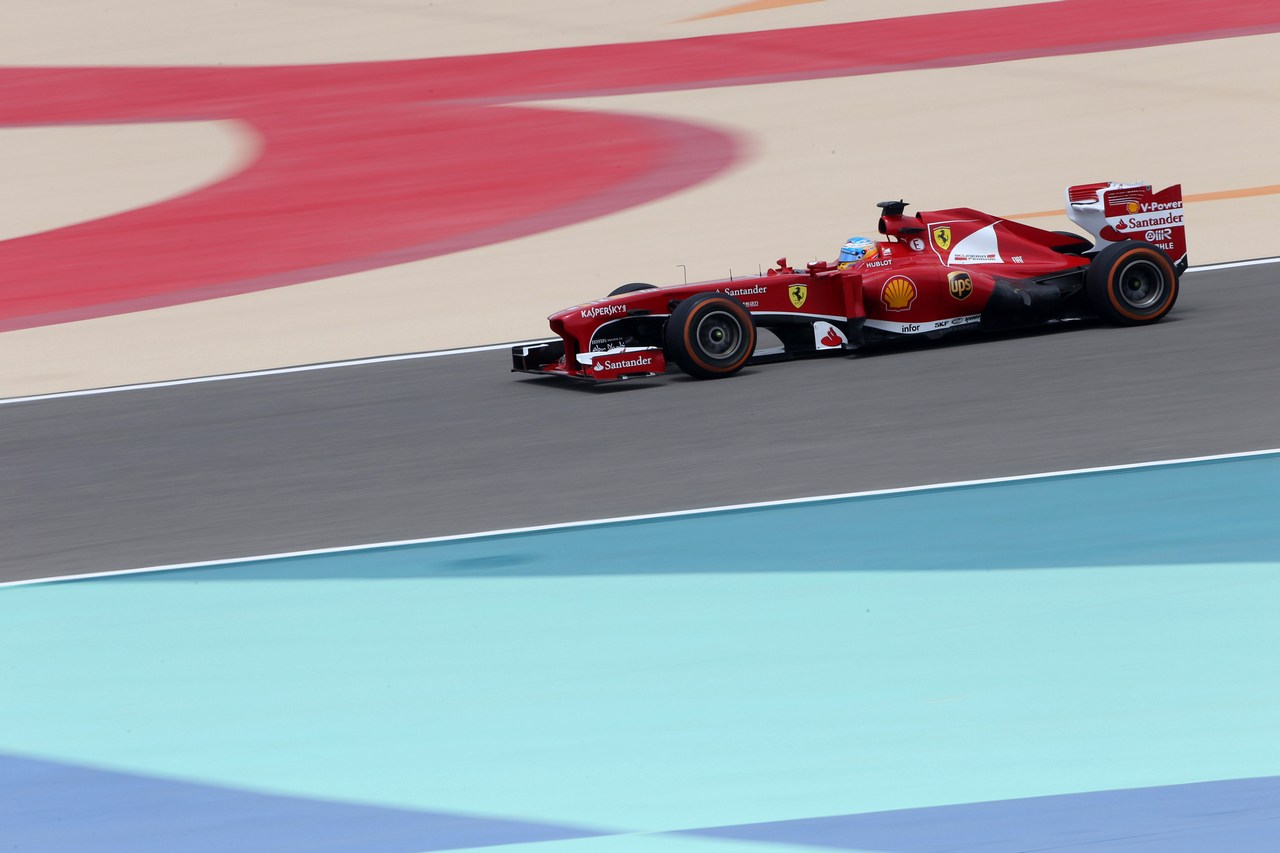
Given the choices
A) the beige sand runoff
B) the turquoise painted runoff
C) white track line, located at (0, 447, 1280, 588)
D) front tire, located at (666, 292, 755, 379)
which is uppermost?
the beige sand runoff

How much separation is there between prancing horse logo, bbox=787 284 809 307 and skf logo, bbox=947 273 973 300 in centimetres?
85

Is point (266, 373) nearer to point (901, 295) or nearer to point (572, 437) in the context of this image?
point (572, 437)

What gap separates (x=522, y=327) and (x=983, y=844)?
28.2 ft

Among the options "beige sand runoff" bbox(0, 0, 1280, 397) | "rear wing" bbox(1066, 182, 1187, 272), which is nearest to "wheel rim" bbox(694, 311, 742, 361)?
"beige sand runoff" bbox(0, 0, 1280, 397)

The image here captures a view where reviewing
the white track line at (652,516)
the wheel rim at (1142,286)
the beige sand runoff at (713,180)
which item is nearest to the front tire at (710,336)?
the beige sand runoff at (713,180)

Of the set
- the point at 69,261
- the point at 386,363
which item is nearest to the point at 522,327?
the point at 386,363

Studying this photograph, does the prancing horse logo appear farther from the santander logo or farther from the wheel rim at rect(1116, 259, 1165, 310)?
the wheel rim at rect(1116, 259, 1165, 310)

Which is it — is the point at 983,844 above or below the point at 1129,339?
below

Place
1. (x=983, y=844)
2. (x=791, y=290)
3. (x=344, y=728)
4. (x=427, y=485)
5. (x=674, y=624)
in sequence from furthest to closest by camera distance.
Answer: (x=791, y=290)
(x=427, y=485)
(x=674, y=624)
(x=344, y=728)
(x=983, y=844)

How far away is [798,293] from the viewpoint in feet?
33.1

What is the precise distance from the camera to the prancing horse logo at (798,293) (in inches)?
395

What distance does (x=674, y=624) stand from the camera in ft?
18.9

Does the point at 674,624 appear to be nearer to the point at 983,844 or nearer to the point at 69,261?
the point at 983,844

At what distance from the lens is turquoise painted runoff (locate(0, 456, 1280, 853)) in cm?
451
